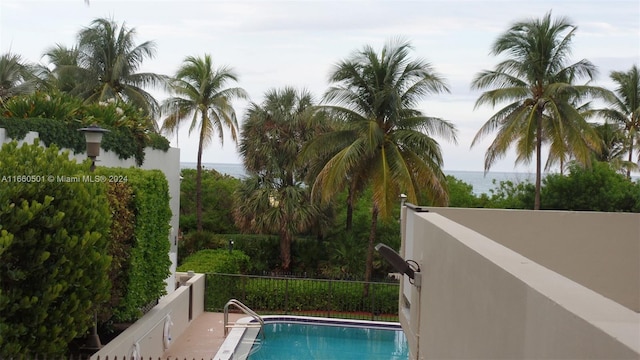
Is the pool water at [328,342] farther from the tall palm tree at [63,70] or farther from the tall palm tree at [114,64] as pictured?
the tall palm tree at [63,70]

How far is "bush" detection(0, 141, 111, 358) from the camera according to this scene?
6.42 metres

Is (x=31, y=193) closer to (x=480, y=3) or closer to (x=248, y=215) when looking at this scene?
(x=480, y=3)

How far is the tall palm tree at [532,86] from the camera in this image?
2023 cm

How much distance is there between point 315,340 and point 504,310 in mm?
12873

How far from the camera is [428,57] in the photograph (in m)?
19.5

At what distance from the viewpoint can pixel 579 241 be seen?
363 inches

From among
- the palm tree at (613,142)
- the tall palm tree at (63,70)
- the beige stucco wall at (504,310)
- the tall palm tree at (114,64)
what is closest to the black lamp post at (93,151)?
the beige stucco wall at (504,310)

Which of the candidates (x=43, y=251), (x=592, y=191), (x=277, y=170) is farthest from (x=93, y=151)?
(x=592, y=191)

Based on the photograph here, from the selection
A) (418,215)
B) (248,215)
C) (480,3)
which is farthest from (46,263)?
(248,215)

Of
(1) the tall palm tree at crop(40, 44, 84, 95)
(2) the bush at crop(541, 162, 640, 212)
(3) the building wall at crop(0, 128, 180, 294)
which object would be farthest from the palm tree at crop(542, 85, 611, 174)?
(1) the tall palm tree at crop(40, 44, 84, 95)

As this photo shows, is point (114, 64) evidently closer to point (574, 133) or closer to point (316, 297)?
point (316, 297)

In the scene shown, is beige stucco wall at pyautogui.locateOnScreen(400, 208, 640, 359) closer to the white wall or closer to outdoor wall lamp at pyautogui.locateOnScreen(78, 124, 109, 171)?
the white wall

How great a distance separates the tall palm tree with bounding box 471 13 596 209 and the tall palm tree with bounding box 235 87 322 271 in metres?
6.54

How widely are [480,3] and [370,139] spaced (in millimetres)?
6529
